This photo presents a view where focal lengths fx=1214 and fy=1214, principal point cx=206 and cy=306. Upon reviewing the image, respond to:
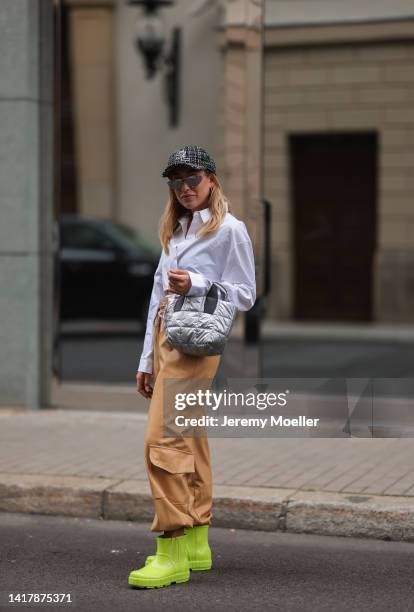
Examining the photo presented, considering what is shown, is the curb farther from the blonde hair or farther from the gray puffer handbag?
the blonde hair

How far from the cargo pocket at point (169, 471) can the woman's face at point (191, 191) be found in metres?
1.02

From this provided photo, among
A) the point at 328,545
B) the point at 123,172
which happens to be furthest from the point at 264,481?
the point at 123,172

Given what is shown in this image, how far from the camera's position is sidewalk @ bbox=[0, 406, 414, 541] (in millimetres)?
6191

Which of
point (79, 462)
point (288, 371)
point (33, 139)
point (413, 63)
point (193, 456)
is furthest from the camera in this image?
point (413, 63)

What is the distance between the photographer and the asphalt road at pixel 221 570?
16.3ft

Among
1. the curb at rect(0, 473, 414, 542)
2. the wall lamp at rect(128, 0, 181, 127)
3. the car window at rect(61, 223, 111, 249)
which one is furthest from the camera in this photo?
the wall lamp at rect(128, 0, 181, 127)

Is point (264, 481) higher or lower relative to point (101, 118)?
lower

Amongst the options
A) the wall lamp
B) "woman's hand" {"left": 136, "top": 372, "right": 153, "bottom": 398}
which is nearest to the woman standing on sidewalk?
"woman's hand" {"left": 136, "top": 372, "right": 153, "bottom": 398}

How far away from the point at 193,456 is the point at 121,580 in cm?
68

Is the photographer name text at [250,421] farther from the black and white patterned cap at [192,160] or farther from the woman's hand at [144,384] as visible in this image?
the black and white patterned cap at [192,160]

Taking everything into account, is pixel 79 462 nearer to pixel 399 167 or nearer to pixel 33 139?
pixel 33 139

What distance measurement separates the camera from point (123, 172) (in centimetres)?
1584

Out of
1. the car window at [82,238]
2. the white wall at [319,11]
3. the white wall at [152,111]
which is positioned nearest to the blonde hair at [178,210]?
the white wall at [152,111]

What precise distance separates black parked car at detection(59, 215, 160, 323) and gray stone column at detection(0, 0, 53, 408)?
16.9 feet
